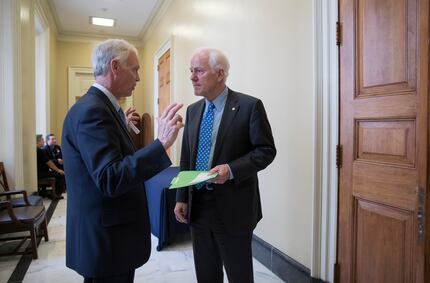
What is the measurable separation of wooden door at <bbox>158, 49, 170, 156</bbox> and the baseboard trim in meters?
3.27

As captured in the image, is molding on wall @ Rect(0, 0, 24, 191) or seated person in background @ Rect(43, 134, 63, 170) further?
seated person in background @ Rect(43, 134, 63, 170)

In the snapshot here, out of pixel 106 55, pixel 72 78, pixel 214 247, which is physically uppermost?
pixel 72 78

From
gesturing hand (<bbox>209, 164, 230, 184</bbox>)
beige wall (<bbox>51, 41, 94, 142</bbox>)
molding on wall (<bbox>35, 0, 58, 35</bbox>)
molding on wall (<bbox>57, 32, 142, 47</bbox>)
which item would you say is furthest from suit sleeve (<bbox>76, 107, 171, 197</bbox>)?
molding on wall (<bbox>57, 32, 142, 47</bbox>)

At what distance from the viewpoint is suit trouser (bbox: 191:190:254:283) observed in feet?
4.95

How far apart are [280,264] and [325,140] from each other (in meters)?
0.99

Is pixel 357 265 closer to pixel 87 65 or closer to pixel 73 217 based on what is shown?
pixel 73 217

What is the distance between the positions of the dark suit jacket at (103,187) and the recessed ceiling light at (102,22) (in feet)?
19.4

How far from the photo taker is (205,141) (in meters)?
1.63

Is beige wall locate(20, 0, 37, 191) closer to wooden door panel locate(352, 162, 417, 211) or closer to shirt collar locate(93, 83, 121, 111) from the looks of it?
shirt collar locate(93, 83, 121, 111)

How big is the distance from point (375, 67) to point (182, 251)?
7.21 ft

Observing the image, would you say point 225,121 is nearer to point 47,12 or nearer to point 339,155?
point 339,155

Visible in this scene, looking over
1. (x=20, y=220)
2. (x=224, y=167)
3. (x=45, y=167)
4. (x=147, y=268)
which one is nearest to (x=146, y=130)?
(x=45, y=167)

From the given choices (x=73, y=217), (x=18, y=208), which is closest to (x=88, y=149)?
(x=73, y=217)

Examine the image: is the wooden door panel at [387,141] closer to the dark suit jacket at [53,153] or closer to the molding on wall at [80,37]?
the dark suit jacket at [53,153]
